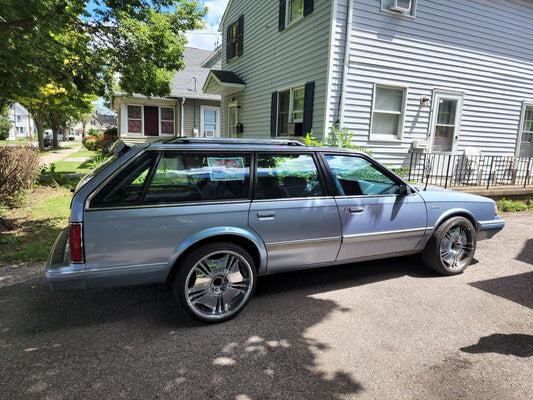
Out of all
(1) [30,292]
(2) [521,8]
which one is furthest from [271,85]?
(1) [30,292]

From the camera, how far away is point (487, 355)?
287 centimetres

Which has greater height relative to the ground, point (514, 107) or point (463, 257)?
point (514, 107)

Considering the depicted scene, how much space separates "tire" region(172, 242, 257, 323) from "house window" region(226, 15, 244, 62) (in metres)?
12.0

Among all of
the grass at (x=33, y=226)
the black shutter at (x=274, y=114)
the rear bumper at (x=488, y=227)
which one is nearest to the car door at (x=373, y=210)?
the rear bumper at (x=488, y=227)

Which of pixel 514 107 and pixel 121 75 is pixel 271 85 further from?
pixel 514 107

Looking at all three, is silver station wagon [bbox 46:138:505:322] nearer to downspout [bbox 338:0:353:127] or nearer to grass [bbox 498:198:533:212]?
downspout [bbox 338:0:353:127]

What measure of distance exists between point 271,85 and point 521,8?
7.72 meters

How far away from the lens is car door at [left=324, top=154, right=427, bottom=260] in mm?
3859

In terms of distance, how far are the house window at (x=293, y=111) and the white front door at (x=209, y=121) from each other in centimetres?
1020

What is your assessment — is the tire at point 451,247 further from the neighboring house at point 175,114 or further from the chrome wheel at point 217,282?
the neighboring house at point 175,114

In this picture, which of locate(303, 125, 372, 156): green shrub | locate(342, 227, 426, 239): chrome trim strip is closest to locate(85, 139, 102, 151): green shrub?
locate(303, 125, 372, 156): green shrub

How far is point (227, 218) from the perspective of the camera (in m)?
3.25

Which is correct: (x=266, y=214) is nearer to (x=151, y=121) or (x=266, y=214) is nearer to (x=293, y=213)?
(x=293, y=213)

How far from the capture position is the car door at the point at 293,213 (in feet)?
11.3
